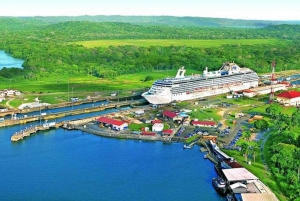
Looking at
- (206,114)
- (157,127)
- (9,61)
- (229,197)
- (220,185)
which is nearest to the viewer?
(229,197)

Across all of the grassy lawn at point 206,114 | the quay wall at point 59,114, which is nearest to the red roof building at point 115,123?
the quay wall at point 59,114

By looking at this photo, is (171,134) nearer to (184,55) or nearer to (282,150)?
(282,150)

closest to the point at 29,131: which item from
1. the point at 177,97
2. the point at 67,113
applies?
the point at 67,113

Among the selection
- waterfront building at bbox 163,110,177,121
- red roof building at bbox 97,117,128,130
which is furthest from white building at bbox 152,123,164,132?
waterfront building at bbox 163,110,177,121

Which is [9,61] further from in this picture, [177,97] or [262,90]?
[262,90]

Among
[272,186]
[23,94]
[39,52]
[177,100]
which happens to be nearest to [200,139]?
[272,186]
